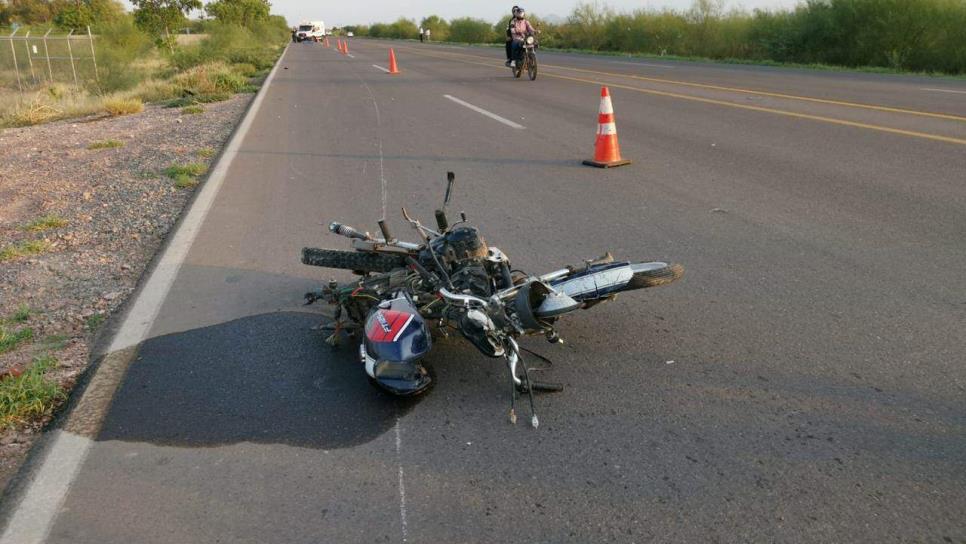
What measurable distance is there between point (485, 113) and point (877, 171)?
312 inches

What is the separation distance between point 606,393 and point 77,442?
2.40 m

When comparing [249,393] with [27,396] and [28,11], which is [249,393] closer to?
[27,396]

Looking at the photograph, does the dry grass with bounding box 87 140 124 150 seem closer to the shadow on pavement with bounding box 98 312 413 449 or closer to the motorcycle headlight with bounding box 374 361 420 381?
the shadow on pavement with bounding box 98 312 413 449

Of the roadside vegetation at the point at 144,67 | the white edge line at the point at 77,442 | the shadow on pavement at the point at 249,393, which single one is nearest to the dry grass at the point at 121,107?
the roadside vegetation at the point at 144,67

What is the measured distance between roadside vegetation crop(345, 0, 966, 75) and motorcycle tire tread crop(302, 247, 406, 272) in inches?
969

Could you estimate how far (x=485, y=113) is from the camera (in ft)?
49.2

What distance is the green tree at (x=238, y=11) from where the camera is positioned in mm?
50156

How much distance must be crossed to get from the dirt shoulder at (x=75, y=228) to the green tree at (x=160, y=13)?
2110 cm

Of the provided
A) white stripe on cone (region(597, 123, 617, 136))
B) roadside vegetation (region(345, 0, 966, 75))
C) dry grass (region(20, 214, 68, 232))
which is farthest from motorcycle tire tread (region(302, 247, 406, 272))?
roadside vegetation (region(345, 0, 966, 75))

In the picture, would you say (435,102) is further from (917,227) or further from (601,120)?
(917,227)

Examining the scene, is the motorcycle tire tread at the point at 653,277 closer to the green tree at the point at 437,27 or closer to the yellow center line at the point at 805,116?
the yellow center line at the point at 805,116

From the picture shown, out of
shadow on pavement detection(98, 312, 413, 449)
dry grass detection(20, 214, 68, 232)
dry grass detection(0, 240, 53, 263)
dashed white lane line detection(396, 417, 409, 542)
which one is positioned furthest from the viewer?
dry grass detection(20, 214, 68, 232)

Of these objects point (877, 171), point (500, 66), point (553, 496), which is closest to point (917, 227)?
point (877, 171)

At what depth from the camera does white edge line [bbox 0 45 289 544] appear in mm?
2961
